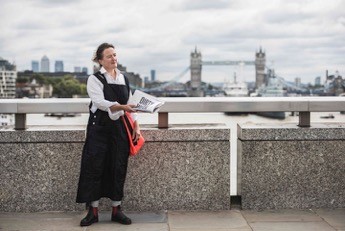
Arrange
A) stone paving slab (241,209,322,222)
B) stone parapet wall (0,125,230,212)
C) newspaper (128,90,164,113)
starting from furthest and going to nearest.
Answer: stone parapet wall (0,125,230,212) → stone paving slab (241,209,322,222) → newspaper (128,90,164,113)

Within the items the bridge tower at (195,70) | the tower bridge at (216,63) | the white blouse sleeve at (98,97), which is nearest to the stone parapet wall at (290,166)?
the white blouse sleeve at (98,97)

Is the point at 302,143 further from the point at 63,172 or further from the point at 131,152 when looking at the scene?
the point at 63,172

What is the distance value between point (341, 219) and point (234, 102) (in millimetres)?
1293

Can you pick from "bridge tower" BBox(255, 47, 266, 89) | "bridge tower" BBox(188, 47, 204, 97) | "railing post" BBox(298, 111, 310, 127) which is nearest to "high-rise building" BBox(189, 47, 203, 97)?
"bridge tower" BBox(188, 47, 204, 97)

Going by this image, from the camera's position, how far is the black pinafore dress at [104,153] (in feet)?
15.6

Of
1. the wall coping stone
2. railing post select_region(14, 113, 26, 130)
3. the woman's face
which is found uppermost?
the woman's face

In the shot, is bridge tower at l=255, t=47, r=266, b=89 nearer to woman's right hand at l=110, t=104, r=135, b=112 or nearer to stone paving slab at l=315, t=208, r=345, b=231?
stone paving slab at l=315, t=208, r=345, b=231

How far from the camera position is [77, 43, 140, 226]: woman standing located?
4727mm

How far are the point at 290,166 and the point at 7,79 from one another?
145m

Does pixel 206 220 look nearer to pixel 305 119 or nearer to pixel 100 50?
pixel 305 119

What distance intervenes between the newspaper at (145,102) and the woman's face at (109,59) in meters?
0.29

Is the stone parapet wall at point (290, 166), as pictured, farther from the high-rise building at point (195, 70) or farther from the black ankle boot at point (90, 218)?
the high-rise building at point (195, 70)

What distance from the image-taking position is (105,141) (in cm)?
479

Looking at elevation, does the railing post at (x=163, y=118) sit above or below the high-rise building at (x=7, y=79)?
below
